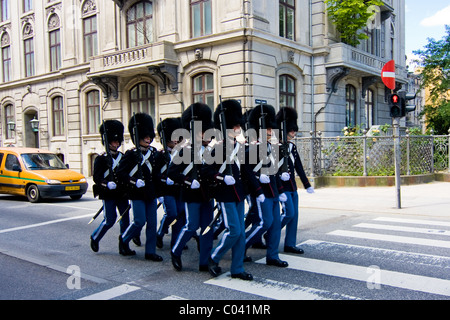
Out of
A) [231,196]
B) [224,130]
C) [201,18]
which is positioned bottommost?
[231,196]

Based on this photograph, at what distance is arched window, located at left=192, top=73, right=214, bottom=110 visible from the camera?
18.9m

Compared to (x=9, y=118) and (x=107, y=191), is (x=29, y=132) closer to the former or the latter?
(x=9, y=118)

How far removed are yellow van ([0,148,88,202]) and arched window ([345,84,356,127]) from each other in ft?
48.2

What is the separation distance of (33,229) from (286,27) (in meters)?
15.1

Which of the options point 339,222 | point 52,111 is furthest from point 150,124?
point 52,111

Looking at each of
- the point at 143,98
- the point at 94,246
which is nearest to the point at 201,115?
the point at 94,246

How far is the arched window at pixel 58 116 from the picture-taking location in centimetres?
2598

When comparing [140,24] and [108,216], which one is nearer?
[108,216]

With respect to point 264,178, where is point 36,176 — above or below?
below

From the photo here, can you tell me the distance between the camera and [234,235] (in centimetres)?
535

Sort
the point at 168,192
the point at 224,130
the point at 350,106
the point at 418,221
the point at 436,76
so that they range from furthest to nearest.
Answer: the point at 436,76, the point at 350,106, the point at 418,221, the point at 168,192, the point at 224,130

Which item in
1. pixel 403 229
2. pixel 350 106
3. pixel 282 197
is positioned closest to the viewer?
pixel 282 197

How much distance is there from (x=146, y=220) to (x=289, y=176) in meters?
2.28
